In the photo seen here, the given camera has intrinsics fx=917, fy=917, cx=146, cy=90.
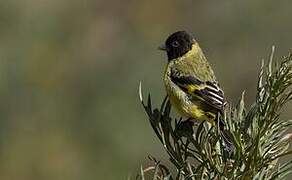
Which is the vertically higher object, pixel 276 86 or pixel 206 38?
pixel 276 86

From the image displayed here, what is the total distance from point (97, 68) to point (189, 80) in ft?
16.6

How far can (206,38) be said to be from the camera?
31.4 feet

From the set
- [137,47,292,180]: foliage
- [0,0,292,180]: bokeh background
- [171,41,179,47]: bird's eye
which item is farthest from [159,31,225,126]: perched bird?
[0,0,292,180]: bokeh background

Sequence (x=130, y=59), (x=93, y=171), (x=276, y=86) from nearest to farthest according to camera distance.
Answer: (x=276, y=86) → (x=93, y=171) → (x=130, y=59)

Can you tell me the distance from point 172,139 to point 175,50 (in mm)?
1834

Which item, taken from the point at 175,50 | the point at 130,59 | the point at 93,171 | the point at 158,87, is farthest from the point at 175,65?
the point at 130,59

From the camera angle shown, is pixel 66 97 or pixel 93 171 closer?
pixel 93 171

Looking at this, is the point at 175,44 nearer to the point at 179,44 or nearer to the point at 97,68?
the point at 179,44

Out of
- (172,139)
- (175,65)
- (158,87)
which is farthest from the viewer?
(158,87)

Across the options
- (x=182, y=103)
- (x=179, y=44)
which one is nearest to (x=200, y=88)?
(x=182, y=103)

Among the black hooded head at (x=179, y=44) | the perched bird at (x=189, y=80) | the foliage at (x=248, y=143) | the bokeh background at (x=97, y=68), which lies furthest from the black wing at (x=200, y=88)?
the bokeh background at (x=97, y=68)

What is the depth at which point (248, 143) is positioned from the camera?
5.46 feet

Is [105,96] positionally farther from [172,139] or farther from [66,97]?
[172,139]

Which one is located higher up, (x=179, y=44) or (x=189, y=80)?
(x=179, y=44)
